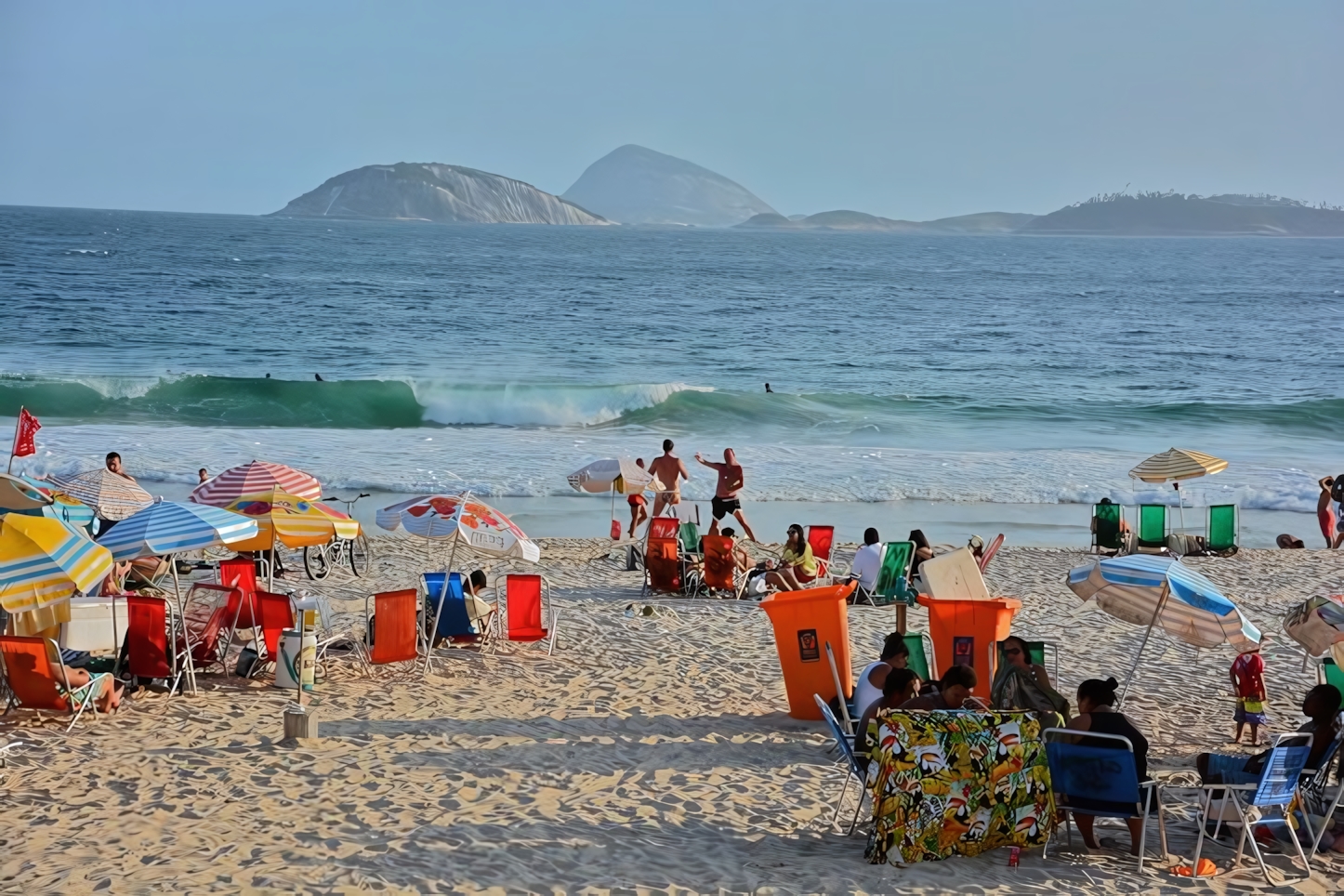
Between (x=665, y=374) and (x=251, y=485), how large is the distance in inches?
1104

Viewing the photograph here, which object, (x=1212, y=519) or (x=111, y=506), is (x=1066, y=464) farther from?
(x=111, y=506)

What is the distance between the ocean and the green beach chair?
4.64 metres

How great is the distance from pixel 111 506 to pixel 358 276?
55.3 meters

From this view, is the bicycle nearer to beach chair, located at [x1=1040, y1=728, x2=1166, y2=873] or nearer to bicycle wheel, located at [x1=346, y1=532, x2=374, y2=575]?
bicycle wheel, located at [x1=346, y1=532, x2=374, y2=575]

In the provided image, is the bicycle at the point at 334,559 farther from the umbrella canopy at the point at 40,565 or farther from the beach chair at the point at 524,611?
the umbrella canopy at the point at 40,565

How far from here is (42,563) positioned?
7.23m

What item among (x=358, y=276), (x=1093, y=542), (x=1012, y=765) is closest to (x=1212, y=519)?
(x=1093, y=542)

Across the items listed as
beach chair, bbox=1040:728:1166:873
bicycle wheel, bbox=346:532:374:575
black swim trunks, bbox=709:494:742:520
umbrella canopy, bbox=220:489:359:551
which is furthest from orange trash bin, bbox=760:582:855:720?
black swim trunks, bbox=709:494:742:520

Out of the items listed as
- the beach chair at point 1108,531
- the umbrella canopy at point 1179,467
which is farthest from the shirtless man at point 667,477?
the umbrella canopy at point 1179,467

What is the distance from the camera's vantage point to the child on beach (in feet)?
25.5

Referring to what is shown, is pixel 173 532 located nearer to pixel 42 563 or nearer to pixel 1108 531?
pixel 42 563

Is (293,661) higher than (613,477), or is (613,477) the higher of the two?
(613,477)

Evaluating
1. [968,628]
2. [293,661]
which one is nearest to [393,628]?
[293,661]

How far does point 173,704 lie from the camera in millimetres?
8133
